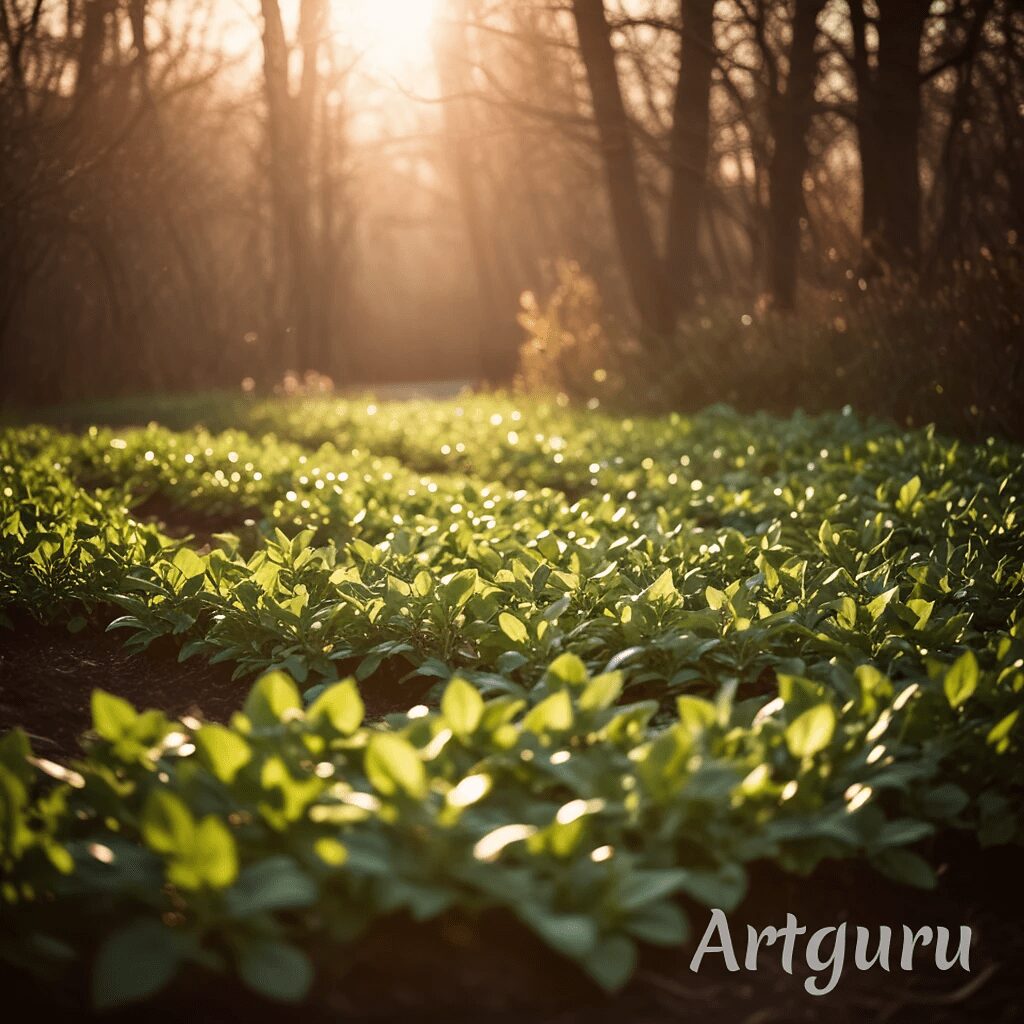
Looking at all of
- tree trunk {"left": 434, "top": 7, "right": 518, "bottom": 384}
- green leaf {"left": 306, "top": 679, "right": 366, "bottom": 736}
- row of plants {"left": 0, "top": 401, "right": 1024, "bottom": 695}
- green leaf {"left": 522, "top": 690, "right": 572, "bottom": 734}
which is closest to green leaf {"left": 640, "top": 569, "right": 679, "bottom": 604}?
row of plants {"left": 0, "top": 401, "right": 1024, "bottom": 695}

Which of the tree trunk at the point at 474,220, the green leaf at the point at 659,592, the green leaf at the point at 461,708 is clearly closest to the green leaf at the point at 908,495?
the green leaf at the point at 659,592

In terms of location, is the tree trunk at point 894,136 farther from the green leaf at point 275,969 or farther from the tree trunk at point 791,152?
the green leaf at point 275,969

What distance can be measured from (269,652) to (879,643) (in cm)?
188

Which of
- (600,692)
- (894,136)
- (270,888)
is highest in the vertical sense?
(894,136)

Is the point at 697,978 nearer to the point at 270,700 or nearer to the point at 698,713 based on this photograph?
the point at 698,713

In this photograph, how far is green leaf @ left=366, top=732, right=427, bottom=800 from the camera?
1.77m

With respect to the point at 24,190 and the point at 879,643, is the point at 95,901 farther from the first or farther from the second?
the point at 24,190

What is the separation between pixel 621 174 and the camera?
11.9 metres

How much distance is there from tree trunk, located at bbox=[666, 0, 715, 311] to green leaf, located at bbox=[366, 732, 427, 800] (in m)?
9.49

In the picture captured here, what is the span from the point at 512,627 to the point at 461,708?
87 cm

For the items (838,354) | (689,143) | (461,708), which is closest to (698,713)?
(461,708)

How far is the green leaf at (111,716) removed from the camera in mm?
1966

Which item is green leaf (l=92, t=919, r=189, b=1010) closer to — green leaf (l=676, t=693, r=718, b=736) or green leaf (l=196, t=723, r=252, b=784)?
green leaf (l=196, t=723, r=252, b=784)

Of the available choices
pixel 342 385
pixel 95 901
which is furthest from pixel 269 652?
pixel 342 385
